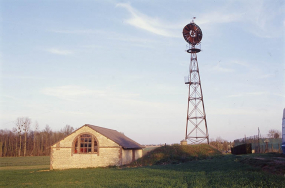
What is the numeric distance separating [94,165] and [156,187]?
831 inches

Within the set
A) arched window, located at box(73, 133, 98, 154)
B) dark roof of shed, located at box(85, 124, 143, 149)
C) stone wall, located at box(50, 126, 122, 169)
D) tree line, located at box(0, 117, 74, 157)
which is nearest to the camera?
stone wall, located at box(50, 126, 122, 169)

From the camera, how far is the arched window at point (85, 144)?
119ft

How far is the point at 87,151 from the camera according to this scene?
118 feet

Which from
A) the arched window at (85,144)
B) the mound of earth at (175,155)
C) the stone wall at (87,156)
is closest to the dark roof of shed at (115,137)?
the stone wall at (87,156)

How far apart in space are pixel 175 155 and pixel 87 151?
454 inches

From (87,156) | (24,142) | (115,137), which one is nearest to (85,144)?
(87,156)

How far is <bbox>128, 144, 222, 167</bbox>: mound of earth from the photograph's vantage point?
36.5 meters

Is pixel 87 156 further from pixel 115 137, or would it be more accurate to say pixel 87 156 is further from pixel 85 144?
pixel 115 137

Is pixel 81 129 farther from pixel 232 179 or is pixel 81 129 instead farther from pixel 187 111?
pixel 232 179

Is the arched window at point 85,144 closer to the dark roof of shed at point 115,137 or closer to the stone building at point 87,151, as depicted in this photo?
the stone building at point 87,151

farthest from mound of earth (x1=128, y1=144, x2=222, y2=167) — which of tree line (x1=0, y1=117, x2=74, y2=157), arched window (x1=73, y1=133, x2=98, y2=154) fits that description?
tree line (x1=0, y1=117, x2=74, y2=157)

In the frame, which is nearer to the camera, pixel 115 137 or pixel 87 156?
pixel 87 156

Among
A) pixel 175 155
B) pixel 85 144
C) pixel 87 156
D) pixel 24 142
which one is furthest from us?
pixel 24 142

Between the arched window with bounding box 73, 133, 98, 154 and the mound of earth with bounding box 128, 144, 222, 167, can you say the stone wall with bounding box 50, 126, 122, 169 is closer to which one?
the arched window with bounding box 73, 133, 98, 154
